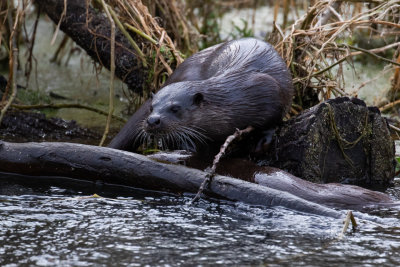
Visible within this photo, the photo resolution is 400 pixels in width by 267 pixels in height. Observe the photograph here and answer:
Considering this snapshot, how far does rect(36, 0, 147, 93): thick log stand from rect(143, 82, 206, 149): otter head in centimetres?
140

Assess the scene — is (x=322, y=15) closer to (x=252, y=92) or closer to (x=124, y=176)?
(x=252, y=92)

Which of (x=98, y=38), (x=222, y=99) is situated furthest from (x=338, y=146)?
(x=98, y=38)

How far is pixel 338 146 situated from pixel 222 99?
712 millimetres

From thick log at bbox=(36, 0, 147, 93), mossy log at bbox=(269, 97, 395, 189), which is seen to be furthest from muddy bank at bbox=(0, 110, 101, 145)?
mossy log at bbox=(269, 97, 395, 189)

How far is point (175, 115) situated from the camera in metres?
3.88

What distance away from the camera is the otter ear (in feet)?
12.9

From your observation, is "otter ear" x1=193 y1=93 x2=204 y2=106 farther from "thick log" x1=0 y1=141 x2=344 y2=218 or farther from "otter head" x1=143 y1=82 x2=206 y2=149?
"thick log" x1=0 y1=141 x2=344 y2=218

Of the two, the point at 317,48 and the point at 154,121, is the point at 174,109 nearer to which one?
the point at 154,121

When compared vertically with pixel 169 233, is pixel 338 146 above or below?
above

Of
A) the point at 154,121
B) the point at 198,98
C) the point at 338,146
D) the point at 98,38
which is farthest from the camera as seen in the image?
the point at 98,38

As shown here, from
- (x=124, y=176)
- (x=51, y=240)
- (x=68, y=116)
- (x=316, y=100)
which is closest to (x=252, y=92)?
(x=124, y=176)

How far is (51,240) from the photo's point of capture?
2.83 m

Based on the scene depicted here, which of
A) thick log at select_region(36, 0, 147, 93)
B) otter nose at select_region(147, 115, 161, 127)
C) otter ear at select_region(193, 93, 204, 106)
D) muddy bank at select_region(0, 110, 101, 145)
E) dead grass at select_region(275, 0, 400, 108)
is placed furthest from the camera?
thick log at select_region(36, 0, 147, 93)

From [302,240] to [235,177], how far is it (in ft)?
2.84
